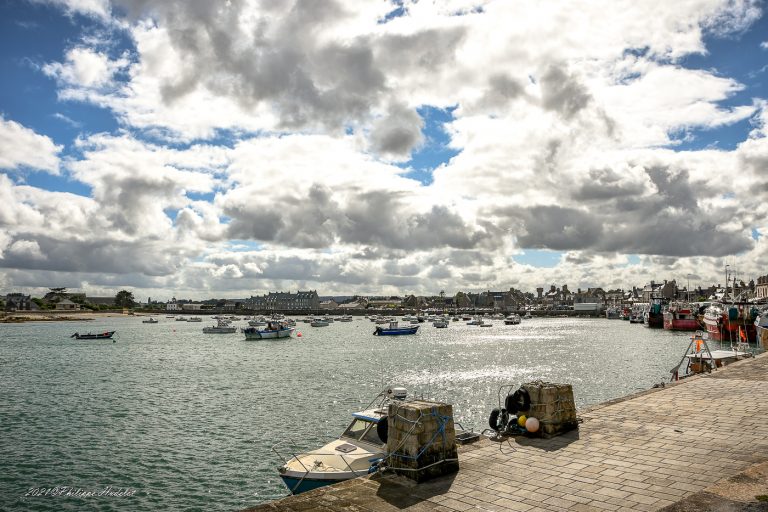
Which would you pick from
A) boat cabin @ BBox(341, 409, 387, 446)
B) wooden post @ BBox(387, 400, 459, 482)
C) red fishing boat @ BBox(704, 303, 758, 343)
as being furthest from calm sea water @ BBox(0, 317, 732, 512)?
red fishing boat @ BBox(704, 303, 758, 343)

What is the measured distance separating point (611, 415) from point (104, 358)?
72.7 m

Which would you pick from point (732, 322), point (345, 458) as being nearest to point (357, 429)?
point (345, 458)

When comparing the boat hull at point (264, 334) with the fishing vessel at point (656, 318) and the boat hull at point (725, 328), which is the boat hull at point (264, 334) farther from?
the fishing vessel at point (656, 318)

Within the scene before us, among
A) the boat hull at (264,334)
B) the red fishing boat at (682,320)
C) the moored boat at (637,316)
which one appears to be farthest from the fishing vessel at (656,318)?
the boat hull at (264,334)

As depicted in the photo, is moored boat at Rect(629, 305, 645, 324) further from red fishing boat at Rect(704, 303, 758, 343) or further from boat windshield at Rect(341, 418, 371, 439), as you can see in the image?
boat windshield at Rect(341, 418, 371, 439)

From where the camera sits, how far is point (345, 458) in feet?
49.2

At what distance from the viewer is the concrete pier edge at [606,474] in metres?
9.09

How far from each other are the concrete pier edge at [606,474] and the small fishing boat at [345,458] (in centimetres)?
319

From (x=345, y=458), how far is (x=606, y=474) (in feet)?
24.6

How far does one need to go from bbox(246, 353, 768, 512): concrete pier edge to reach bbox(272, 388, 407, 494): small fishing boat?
319 centimetres

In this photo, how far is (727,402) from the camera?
17.7m

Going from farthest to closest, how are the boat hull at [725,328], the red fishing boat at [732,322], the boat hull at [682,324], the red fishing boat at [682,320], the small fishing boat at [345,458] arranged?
the red fishing boat at [682,320] → the boat hull at [682,324] → the boat hull at [725,328] → the red fishing boat at [732,322] → the small fishing boat at [345,458]

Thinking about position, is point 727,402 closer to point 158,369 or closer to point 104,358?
point 158,369

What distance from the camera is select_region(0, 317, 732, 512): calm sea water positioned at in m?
20.4
